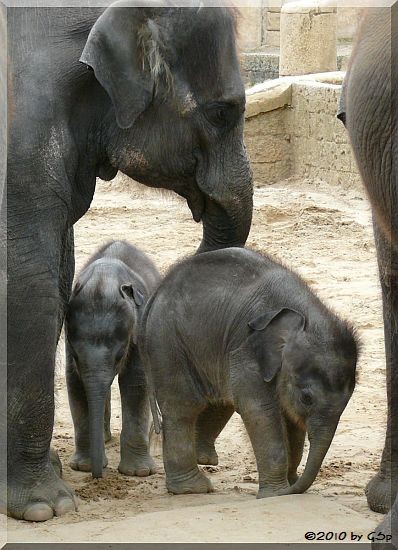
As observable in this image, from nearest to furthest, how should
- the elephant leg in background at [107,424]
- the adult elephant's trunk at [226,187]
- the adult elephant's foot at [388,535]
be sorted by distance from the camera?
the adult elephant's foot at [388,535] → the adult elephant's trunk at [226,187] → the elephant leg in background at [107,424]

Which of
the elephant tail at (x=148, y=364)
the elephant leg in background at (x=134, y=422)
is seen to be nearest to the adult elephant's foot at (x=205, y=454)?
the elephant leg in background at (x=134, y=422)

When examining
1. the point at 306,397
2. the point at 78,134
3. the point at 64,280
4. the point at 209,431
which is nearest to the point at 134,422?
the point at 209,431

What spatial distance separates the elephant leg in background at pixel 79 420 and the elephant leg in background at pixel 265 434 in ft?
2.50

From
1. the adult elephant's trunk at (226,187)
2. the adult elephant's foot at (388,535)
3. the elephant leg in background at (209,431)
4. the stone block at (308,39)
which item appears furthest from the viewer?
the stone block at (308,39)

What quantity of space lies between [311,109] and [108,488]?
668 cm

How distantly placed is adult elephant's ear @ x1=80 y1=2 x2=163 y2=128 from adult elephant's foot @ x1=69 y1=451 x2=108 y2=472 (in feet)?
4.29

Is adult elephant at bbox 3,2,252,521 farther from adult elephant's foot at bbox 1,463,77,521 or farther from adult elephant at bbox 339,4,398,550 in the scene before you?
adult elephant at bbox 339,4,398,550

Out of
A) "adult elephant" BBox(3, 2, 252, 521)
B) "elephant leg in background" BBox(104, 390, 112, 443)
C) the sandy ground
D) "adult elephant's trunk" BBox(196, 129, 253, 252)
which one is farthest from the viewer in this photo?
"elephant leg in background" BBox(104, 390, 112, 443)

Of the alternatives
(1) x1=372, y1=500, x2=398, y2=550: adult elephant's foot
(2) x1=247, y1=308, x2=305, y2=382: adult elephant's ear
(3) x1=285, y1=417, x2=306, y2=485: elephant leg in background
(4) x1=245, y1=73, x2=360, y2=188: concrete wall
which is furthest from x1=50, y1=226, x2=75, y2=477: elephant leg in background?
(4) x1=245, y1=73, x2=360, y2=188: concrete wall

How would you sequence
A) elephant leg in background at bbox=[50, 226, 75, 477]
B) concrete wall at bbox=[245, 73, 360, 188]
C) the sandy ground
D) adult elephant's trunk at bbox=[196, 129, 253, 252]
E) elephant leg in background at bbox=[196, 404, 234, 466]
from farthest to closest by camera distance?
1. concrete wall at bbox=[245, 73, 360, 188]
2. elephant leg in background at bbox=[196, 404, 234, 466]
3. elephant leg in background at bbox=[50, 226, 75, 477]
4. adult elephant's trunk at bbox=[196, 129, 253, 252]
5. the sandy ground

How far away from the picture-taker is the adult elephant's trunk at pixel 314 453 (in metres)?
4.05

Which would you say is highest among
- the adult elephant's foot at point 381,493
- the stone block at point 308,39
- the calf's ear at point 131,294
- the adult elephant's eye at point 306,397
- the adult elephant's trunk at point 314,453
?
the stone block at point 308,39

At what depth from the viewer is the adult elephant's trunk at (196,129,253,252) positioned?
434 cm

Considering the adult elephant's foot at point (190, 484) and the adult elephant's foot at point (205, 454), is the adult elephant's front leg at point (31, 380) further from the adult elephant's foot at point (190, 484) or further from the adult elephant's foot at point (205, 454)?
the adult elephant's foot at point (205, 454)
